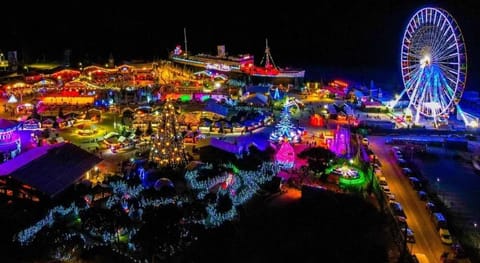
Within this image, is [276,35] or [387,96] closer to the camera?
[387,96]

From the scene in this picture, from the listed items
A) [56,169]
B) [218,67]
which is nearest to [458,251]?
[56,169]

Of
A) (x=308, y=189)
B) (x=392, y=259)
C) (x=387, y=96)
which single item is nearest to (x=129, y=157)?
(x=308, y=189)

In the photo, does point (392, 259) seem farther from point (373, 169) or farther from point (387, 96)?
point (387, 96)

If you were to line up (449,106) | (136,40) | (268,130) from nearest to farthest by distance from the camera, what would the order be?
1. (449,106)
2. (268,130)
3. (136,40)

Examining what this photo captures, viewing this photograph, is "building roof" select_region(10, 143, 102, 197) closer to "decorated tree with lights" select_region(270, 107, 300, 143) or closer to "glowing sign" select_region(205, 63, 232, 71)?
"decorated tree with lights" select_region(270, 107, 300, 143)

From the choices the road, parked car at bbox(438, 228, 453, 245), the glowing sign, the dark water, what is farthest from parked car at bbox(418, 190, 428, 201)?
the glowing sign
